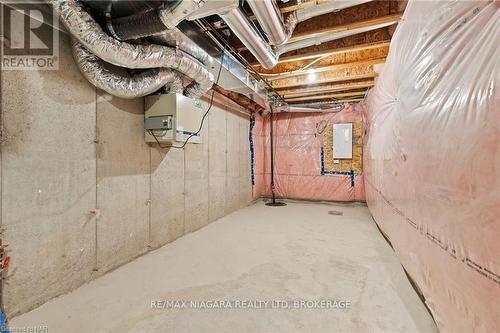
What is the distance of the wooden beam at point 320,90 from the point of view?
3488mm

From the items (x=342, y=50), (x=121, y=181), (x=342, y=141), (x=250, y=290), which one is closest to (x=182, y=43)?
(x=121, y=181)

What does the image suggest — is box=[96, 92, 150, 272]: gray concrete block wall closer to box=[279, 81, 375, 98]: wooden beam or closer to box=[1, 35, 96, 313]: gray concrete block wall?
box=[1, 35, 96, 313]: gray concrete block wall

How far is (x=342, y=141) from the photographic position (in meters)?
4.65

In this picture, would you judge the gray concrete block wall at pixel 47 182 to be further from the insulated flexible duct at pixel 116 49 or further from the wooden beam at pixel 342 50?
the wooden beam at pixel 342 50

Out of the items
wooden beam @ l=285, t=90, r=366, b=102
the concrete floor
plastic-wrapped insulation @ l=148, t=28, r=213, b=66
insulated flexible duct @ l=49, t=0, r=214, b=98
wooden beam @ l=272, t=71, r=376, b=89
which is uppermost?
wooden beam @ l=285, t=90, r=366, b=102

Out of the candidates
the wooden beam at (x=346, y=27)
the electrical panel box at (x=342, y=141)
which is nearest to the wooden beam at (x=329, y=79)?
the wooden beam at (x=346, y=27)

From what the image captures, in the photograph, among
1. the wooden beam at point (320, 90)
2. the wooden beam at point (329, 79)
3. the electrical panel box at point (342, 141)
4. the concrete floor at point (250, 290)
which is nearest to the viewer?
the concrete floor at point (250, 290)

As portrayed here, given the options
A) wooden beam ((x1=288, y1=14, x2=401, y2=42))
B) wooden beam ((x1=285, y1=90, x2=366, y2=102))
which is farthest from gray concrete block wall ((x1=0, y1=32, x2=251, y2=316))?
wooden beam ((x1=285, y1=90, x2=366, y2=102))

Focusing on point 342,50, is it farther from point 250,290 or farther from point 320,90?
point 250,290

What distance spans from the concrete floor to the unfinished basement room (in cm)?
1

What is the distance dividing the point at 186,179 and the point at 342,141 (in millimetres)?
3299

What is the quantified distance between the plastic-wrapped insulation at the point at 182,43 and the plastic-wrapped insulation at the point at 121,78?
0.80ft

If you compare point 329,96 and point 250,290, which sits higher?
point 329,96

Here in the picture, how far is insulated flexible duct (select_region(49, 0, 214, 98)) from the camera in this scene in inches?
52.7
